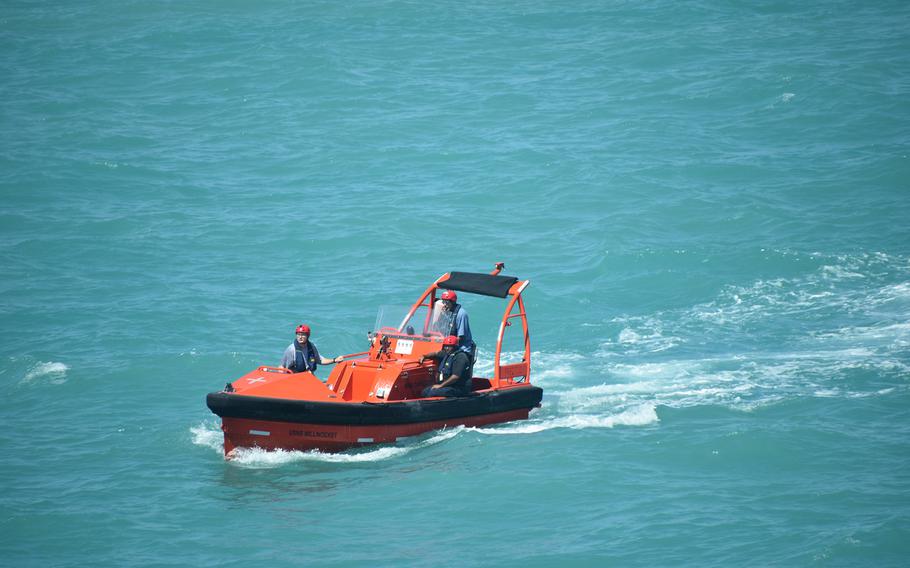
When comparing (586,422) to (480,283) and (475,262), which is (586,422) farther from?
(475,262)

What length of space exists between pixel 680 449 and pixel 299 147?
870 inches

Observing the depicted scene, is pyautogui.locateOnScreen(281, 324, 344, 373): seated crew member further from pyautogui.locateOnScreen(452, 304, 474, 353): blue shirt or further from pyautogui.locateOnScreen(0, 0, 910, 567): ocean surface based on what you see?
pyautogui.locateOnScreen(452, 304, 474, 353): blue shirt

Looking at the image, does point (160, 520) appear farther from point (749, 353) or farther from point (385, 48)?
point (385, 48)

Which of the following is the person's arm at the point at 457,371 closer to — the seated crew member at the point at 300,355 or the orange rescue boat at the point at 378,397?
the orange rescue boat at the point at 378,397

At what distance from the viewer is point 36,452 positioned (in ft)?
59.3

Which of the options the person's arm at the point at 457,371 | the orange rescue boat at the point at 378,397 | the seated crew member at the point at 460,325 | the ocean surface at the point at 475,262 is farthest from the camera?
the seated crew member at the point at 460,325

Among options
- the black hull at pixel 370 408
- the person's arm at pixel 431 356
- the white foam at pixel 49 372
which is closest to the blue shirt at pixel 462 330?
the person's arm at pixel 431 356

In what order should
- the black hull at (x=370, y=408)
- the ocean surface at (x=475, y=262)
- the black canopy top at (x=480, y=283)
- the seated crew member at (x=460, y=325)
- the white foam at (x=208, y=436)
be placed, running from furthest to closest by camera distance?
1. the black canopy top at (x=480, y=283)
2. the seated crew member at (x=460, y=325)
3. the white foam at (x=208, y=436)
4. the black hull at (x=370, y=408)
5. the ocean surface at (x=475, y=262)

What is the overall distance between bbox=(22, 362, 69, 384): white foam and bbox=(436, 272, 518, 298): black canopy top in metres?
7.35

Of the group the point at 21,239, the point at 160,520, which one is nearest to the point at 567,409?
the point at 160,520

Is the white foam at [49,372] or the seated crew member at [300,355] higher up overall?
the seated crew member at [300,355]

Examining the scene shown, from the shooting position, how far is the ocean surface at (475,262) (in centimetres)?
1547

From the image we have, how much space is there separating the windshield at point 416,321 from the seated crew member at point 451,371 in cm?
61

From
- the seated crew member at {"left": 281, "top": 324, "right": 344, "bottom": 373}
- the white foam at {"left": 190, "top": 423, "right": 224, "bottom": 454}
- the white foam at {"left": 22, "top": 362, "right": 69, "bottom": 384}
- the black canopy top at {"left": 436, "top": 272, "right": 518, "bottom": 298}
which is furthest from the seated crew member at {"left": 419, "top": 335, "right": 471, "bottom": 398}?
the white foam at {"left": 22, "top": 362, "right": 69, "bottom": 384}
